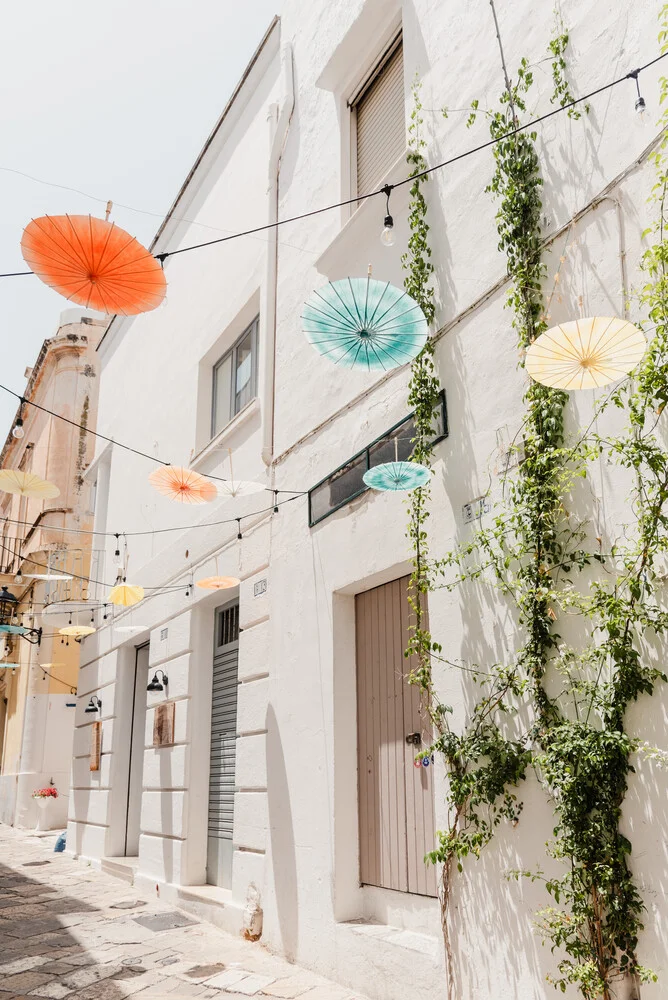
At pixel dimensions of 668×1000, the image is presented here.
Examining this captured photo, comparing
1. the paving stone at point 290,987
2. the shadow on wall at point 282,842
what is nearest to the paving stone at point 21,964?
the shadow on wall at point 282,842

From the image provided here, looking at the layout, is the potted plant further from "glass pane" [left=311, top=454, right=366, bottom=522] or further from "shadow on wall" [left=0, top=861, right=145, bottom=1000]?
"glass pane" [left=311, top=454, right=366, bottom=522]

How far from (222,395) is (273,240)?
2.19 metres

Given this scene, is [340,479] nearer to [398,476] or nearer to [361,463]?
[361,463]

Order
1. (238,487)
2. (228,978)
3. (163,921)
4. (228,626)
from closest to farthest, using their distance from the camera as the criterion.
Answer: (228,978), (238,487), (163,921), (228,626)

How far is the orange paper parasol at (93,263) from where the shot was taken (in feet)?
15.0

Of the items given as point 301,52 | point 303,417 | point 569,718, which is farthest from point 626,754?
point 301,52

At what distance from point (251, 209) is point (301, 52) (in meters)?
1.73

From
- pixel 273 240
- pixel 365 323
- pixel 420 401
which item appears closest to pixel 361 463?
pixel 420 401

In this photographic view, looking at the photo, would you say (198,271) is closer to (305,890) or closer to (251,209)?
(251,209)

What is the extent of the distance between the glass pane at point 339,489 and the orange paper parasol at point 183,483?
3.59ft

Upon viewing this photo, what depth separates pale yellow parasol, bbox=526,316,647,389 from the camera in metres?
3.70

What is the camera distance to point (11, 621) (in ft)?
76.3

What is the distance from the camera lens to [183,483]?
7539 millimetres

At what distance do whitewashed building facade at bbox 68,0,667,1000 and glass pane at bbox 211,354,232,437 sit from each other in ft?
0.13
